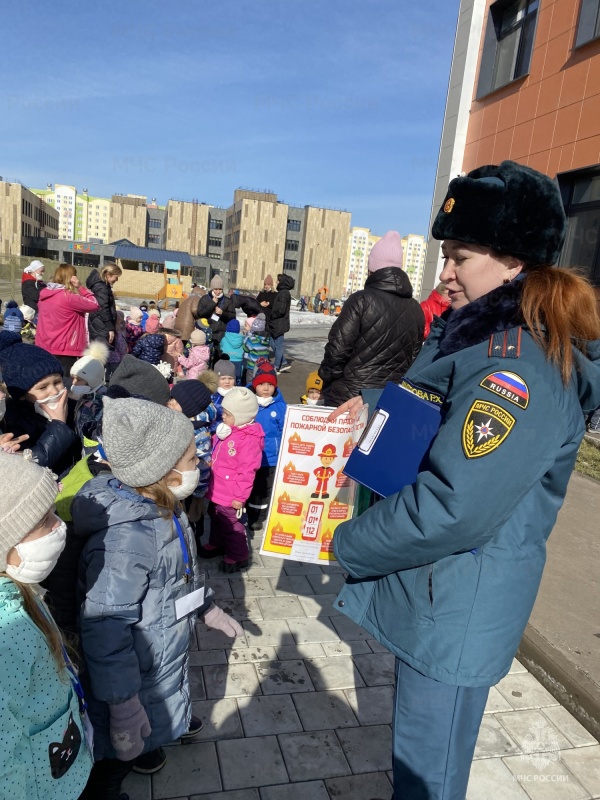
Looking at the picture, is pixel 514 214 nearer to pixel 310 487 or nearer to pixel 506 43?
→ pixel 310 487

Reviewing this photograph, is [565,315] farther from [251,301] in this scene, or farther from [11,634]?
[251,301]

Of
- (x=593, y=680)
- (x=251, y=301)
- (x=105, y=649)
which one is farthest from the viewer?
(x=251, y=301)

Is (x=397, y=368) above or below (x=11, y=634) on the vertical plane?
above

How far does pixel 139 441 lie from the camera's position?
2.06 metres

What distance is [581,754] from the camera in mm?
2664

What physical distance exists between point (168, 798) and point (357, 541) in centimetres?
155

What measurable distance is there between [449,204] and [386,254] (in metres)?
2.80

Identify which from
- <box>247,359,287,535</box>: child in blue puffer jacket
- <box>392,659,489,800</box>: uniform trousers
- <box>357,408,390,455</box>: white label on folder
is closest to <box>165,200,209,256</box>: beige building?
<box>247,359,287,535</box>: child in blue puffer jacket

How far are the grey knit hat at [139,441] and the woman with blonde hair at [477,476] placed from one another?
79 centimetres

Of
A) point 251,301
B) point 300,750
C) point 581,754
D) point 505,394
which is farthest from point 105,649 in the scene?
point 251,301

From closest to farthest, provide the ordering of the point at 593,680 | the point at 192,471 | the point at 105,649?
the point at 105,649 → the point at 192,471 → the point at 593,680

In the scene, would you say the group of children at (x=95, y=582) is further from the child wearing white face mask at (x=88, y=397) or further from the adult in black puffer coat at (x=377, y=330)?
the adult in black puffer coat at (x=377, y=330)

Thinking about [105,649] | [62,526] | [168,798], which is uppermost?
[62,526]

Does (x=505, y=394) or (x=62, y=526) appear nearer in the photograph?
(x=505, y=394)
